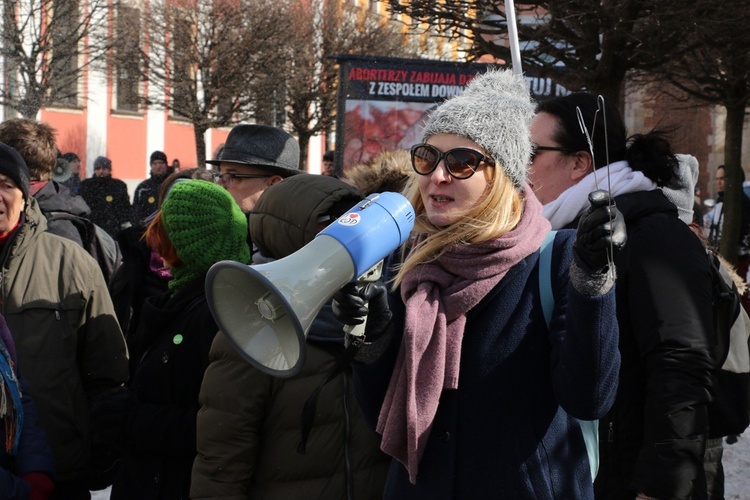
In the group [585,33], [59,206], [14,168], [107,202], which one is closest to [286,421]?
[14,168]

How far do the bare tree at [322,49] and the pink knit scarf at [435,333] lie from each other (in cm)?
2266

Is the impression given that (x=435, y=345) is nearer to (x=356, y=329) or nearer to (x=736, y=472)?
(x=356, y=329)

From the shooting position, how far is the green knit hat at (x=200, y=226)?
3121 mm

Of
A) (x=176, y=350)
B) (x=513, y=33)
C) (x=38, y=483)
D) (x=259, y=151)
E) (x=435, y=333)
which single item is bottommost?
(x=38, y=483)

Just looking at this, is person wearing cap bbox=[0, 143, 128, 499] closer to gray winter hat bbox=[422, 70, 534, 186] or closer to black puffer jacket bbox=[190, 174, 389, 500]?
black puffer jacket bbox=[190, 174, 389, 500]

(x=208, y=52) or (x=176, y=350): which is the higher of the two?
(x=208, y=52)

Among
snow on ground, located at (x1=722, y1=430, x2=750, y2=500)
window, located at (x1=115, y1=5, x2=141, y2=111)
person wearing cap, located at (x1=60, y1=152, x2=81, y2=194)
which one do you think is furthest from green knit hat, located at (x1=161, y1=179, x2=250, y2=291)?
window, located at (x1=115, y1=5, x2=141, y2=111)

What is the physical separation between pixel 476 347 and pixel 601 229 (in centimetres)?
51

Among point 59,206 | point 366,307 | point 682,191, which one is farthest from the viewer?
point 59,206

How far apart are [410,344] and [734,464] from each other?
509cm

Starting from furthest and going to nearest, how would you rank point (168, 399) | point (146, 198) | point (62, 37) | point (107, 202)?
point (62, 37) → point (107, 202) → point (146, 198) → point (168, 399)

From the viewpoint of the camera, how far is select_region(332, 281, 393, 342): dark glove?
1.89 m

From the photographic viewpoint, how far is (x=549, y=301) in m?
2.14

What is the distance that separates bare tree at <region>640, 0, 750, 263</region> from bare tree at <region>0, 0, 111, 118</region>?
34.5 ft
